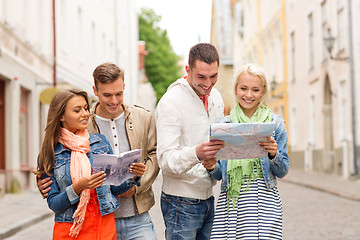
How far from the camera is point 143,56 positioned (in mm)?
53062

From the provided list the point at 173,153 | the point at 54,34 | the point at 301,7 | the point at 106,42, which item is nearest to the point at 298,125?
the point at 301,7

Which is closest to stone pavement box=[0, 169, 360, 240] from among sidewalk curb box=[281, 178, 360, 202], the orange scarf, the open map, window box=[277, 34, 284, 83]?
sidewalk curb box=[281, 178, 360, 202]

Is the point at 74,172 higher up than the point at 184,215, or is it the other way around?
the point at 74,172

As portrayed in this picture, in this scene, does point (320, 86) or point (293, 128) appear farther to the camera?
point (293, 128)

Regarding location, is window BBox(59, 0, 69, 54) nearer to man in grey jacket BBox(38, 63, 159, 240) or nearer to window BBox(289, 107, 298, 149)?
window BBox(289, 107, 298, 149)

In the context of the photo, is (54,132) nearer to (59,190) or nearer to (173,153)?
(59,190)

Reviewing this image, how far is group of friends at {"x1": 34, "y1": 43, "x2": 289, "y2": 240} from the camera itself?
3748mm

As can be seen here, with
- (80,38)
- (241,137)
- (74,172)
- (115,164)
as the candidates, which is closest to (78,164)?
(74,172)

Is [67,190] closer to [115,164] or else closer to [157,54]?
[115,164]

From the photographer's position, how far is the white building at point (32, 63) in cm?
1591

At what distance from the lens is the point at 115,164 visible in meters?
3.60

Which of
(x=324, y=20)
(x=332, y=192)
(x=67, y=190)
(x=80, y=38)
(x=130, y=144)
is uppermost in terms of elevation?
(x=324, y=20)

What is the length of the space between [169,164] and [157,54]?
5036 centimetres

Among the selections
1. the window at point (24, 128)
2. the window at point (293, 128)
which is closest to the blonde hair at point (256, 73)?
the window at point (24, 128)
